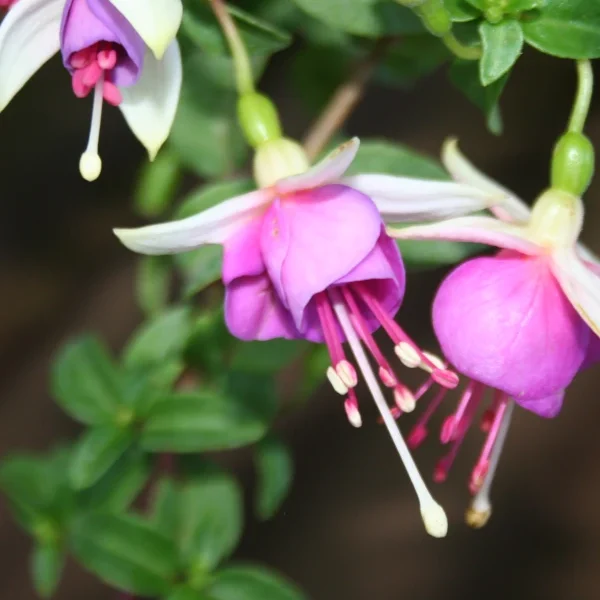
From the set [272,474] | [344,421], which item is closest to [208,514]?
[272,474]

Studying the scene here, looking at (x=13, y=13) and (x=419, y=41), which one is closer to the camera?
(x=13, y=13)

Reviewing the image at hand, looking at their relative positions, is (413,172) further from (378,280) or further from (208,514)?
(208,514)

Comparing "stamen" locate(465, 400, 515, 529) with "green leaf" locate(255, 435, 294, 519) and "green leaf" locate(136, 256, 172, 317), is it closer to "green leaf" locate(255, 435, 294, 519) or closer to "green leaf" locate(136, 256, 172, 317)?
"green leaf" locate(255, 435, 294, 519)

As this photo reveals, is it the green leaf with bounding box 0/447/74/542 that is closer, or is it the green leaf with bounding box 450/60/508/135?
the green leaf with bounding box 450/60/508/135

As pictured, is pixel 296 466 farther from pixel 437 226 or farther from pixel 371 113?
pixel 437 226

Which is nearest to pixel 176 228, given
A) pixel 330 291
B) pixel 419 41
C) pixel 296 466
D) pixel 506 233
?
pixel 330 291

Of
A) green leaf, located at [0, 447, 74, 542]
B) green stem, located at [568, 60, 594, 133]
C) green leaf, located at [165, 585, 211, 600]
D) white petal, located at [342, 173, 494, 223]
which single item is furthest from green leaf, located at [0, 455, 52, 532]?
green stem, located at [568, 60, 594, 133]
